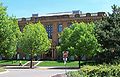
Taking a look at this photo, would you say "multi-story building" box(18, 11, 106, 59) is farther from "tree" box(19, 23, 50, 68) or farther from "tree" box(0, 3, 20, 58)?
"tree" box(0, 3, 20, 58)

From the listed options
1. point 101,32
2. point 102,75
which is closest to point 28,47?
point 101,32

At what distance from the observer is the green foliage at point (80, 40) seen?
6406 cm

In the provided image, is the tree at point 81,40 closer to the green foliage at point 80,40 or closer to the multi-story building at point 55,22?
the green foliage at point 80,40

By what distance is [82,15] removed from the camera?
90.2m

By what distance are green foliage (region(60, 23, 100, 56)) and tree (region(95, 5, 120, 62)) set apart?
1300 cm

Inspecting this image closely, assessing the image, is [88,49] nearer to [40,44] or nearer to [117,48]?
[40,44]

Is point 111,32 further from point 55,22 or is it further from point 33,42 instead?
point 55,22

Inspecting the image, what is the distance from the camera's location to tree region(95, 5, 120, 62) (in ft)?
145

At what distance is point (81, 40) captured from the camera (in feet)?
211

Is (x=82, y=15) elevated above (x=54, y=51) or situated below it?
above

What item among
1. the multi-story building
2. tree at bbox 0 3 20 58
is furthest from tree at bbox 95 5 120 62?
the multi-story building

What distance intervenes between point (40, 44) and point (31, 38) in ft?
7.46

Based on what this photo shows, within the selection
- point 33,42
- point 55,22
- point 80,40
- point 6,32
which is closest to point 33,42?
point 33,42

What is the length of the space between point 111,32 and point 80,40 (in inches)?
770
